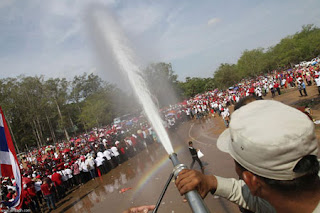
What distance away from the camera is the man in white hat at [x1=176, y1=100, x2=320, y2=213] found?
1097mm

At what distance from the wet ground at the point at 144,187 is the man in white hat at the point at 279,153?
5.17 metres

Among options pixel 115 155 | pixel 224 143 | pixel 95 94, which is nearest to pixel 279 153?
pixel 224 143

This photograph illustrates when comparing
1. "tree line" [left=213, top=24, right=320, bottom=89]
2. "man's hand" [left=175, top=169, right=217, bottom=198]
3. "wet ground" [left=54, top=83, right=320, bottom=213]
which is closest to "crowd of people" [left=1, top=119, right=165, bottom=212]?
"wet ground" [left=54, top=83, right=320, bottom=213]

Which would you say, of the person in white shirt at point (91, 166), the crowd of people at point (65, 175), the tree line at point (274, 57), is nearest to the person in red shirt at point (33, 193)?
the crowd of people at point (65, 175)

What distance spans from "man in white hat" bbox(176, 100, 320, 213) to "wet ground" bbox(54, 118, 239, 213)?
16.9 feet

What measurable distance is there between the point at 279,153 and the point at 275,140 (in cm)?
8

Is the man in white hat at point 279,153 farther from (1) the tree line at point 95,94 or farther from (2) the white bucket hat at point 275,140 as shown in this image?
(1) the tree line at point 95,94

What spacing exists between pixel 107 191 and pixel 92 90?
224 feet

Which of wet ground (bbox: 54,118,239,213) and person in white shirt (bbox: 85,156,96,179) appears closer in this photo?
wet ground (bbox: 54,118,239,213)

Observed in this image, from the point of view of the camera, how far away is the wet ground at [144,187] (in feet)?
23.5

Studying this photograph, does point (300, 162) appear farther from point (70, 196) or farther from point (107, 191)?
point (70, 196)

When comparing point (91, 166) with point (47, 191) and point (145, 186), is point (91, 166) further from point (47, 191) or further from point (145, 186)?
point (145, 186)

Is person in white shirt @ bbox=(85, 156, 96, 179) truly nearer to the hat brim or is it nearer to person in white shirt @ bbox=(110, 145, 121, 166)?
person in white shirt @ bbox=(110, 145, 121, 166)

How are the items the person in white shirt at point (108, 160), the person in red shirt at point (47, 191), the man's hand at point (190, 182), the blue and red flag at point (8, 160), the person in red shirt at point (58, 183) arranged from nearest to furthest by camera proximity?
1. the man's hand at point (190, 182)
2. the blue and red flag at point (8, 160)
3. the person in red shirt at point (47, 191)
4. the person in red shirt at point (58, 183)
5. the person in white shirt at point (108, 160)
